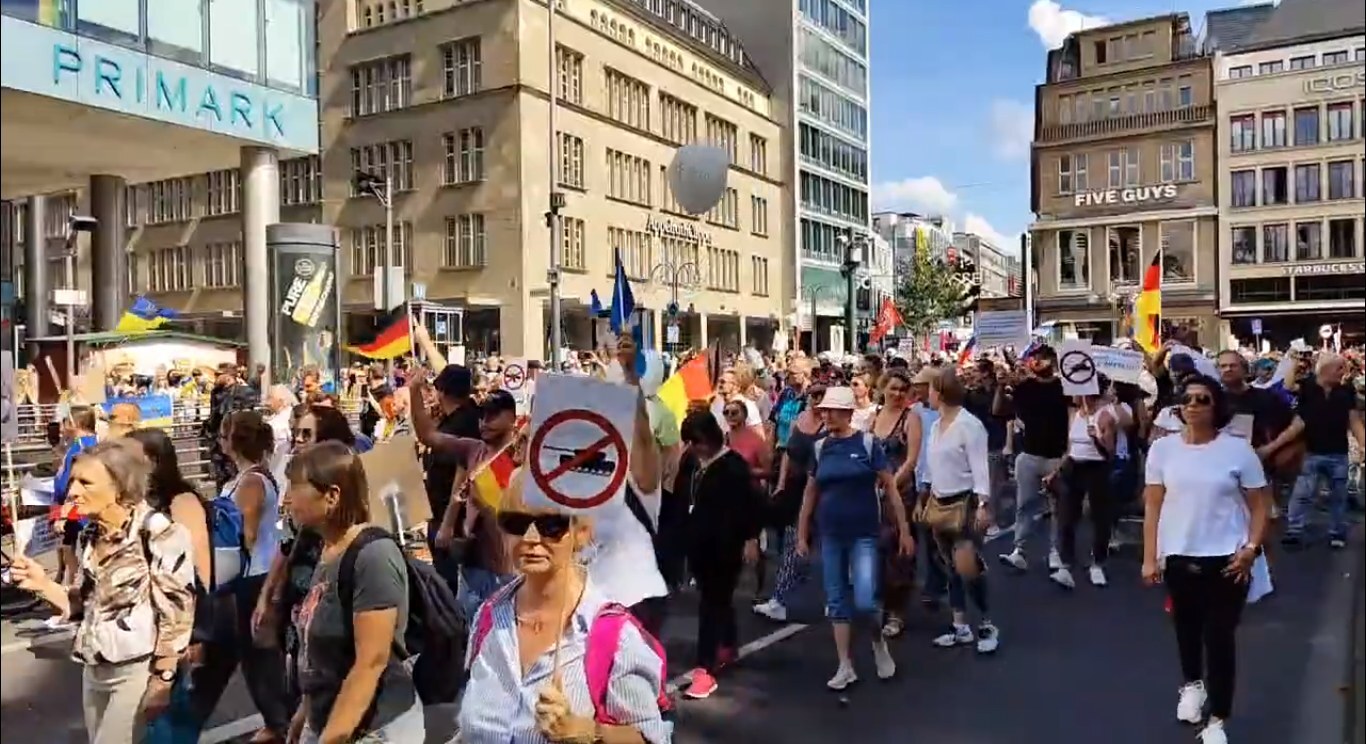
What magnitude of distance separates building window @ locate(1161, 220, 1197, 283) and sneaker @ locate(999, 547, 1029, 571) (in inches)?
220

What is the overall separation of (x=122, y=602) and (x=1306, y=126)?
3.89 metres

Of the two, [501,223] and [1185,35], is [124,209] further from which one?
[1185,35]

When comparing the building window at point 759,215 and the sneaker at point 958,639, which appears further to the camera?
the sneaker at point 958,639

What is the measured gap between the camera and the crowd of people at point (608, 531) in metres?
3.03

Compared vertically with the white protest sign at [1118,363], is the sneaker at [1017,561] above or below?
below

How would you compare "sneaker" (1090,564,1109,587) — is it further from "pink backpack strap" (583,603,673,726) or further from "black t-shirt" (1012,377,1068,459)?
"pink backpack strap" (583,603,673,726)

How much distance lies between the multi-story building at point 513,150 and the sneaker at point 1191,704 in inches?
112

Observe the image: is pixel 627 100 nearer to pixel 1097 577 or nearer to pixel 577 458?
pixel 577 458

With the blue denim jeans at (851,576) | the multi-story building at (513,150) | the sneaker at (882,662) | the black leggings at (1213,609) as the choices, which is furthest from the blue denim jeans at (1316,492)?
the multi-story building at (513,150)

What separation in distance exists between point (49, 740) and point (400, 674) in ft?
Answer: 7.45

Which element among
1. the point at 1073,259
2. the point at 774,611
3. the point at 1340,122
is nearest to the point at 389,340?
the point at 1073,259

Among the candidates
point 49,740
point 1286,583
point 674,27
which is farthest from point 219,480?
point 1286,583

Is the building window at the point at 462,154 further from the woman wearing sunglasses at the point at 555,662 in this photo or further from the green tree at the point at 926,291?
the green tree at the point at 926,291

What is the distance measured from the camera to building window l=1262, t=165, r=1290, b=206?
4105 mm
